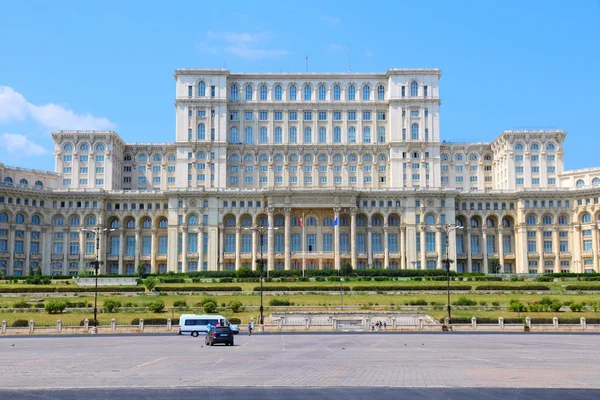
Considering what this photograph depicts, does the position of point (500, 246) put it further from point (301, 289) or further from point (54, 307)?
point (54, 307)

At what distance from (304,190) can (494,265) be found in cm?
3499

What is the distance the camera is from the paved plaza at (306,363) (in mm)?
27547

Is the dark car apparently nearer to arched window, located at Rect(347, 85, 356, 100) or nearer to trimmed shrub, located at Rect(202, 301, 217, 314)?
trimmed shrub, located at Rect(202, 301, 217, 314)

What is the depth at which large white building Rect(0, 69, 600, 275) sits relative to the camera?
130 m

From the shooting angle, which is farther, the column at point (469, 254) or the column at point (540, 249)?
the column at point (469, 254)

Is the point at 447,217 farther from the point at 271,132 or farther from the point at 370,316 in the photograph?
the point at 370,316

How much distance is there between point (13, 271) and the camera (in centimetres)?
12719

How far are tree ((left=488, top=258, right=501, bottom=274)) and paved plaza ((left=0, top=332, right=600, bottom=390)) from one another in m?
77.5

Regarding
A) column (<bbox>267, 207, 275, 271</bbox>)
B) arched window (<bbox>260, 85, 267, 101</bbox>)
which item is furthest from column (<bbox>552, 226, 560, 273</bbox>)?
arched window (<bbox>260, 85, 267, 101</bbox>)

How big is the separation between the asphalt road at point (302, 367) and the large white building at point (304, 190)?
7844 cm

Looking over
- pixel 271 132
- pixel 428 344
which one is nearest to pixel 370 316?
pixel 428 344

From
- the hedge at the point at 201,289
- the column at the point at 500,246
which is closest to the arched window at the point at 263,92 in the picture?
the column at the point at 500,246

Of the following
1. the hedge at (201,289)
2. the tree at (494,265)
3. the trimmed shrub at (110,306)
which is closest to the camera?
the trimmed shrub at (110,306)

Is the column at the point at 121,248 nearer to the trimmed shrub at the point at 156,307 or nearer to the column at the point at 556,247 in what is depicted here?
the trimmed shrub at the point at 156,307
